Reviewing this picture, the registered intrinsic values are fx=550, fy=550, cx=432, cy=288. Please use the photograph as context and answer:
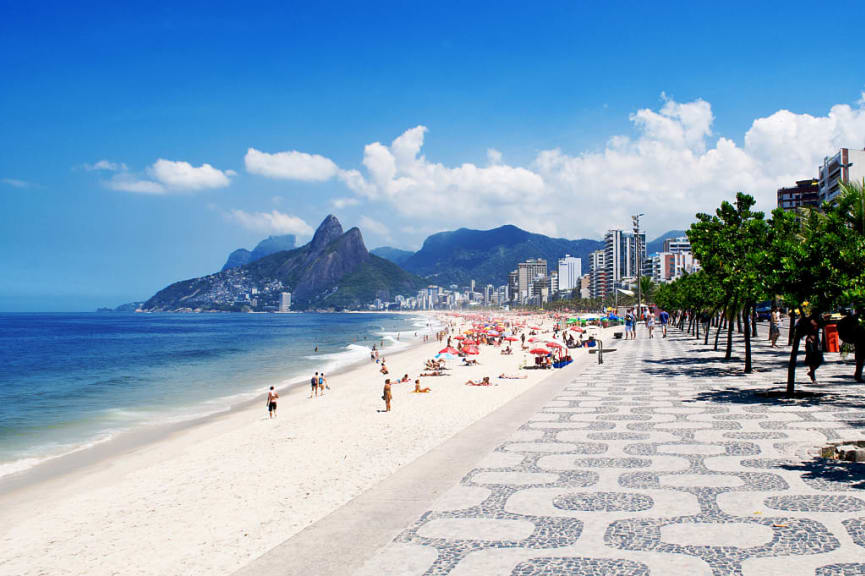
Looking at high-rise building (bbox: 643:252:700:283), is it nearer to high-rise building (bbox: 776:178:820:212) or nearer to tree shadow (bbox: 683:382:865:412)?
high-rise building (bbox: 776:178:820:212)

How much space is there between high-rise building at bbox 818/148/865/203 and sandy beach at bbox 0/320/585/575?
7264 cm

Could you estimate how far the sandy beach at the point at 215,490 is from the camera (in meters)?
6.81

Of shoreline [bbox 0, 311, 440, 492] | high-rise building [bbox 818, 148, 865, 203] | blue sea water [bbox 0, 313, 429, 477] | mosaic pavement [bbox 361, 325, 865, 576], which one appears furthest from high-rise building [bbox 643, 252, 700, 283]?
mosaic pavement [bbox 361, 325, 865, 576]

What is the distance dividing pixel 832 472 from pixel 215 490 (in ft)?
31.0

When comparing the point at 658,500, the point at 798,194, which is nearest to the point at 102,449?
the point at 658,500

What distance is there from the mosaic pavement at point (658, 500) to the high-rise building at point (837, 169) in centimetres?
7031

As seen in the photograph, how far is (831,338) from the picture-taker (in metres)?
22.0

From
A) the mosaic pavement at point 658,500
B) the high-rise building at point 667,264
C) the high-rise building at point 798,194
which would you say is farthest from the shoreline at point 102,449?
the high-rise building at point 667,264

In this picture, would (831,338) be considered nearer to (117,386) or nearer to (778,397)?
(778,397)

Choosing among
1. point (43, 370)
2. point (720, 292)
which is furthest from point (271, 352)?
point (720, 292)

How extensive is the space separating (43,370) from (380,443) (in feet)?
132

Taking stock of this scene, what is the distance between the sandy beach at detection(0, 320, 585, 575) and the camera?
22.3 ft

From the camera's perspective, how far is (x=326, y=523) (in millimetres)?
6438

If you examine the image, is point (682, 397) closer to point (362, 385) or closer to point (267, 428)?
point (267, 428)
